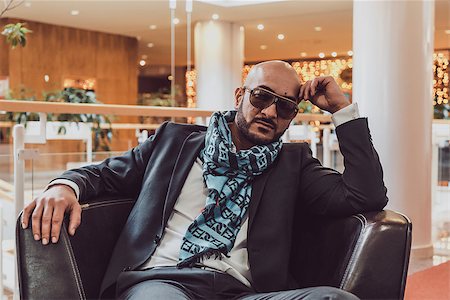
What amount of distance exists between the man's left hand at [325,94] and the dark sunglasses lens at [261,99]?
0.11 meters

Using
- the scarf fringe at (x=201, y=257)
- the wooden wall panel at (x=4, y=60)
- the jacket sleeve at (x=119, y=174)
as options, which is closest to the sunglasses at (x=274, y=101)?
the jacket sleeve at (x=119, y=174)

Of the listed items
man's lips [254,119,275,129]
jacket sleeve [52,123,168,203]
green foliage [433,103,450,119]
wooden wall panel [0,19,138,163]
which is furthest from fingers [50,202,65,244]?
wooden wall panel [0,19,138,163]

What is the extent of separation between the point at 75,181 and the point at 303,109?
7.25 metres

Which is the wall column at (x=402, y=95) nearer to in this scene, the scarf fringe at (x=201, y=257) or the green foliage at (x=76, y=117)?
the green foliage at (x=76, y=117)

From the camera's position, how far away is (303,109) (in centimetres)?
900

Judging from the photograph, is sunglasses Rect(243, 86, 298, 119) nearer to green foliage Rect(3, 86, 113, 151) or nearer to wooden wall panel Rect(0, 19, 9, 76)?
green foliage Rect(3, 86, 113, 151)

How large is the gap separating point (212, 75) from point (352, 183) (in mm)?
11682

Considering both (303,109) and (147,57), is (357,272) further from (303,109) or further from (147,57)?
(147,57)

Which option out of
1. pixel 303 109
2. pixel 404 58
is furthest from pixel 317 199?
pixel 303 109

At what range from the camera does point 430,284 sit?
12.9ft

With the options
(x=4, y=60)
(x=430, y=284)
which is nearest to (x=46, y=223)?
(x=430, y=284)

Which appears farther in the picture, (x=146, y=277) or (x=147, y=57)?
(x=147, y=57)

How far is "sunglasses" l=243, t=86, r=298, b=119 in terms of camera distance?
207cm

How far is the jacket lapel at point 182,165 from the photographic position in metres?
2.05
